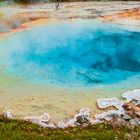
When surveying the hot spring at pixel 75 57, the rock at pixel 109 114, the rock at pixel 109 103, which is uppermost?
the hot spring at pixel 75 57

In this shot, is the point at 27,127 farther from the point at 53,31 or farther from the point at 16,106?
the point at 53,31

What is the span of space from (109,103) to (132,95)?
58 centimetres

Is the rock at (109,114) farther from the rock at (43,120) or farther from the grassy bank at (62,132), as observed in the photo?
the rock at (43,120)

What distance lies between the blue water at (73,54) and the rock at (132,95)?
0.67m

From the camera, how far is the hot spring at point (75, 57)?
10289 millimetres

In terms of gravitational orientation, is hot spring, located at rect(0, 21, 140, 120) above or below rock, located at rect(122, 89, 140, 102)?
above

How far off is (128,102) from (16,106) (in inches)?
88.0

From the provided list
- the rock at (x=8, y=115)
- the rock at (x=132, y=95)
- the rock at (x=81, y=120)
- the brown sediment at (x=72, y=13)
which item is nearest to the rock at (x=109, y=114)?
the rock at (x=81, y=120)

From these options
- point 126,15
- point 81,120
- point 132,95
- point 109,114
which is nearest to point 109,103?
point 109,114

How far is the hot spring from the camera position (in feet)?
33.8

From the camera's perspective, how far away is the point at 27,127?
850 cm

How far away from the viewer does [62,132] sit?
833 cm

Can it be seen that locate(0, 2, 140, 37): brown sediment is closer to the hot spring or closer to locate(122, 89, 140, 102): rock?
the hot spring

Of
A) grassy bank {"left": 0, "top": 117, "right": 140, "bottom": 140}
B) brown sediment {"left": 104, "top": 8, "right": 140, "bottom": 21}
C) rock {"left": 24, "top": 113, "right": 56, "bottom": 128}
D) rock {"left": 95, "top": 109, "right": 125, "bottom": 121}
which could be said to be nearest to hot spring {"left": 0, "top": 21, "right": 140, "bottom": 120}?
brown sediment {"left": 104, "top": 8, "right": 140, "bottom": 21}
